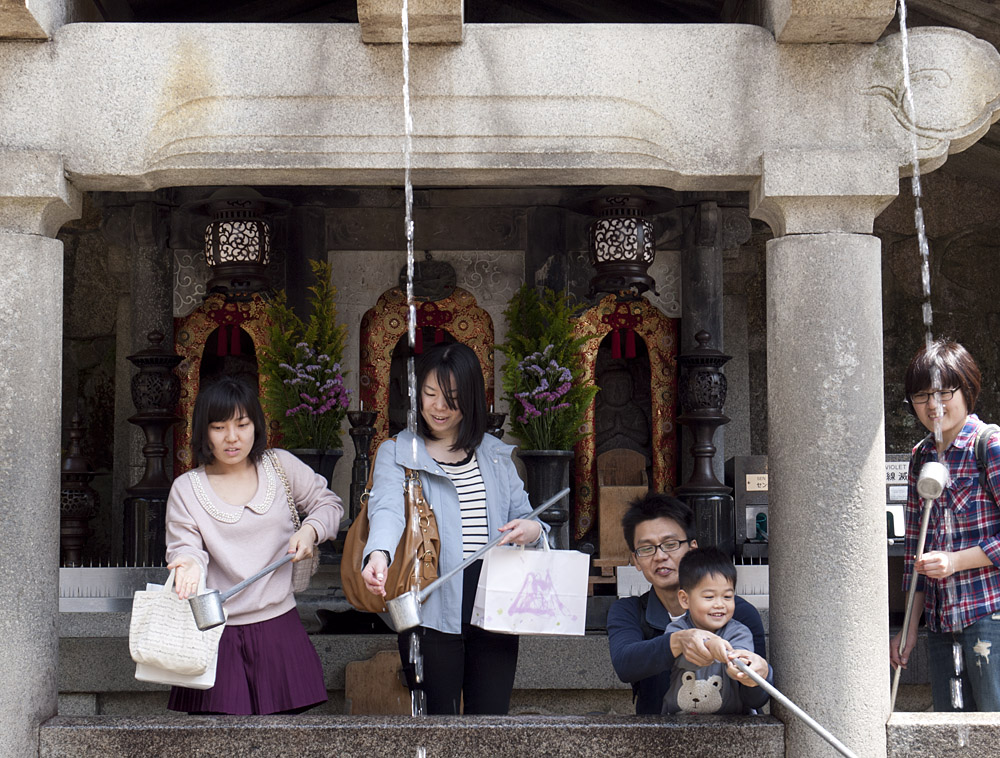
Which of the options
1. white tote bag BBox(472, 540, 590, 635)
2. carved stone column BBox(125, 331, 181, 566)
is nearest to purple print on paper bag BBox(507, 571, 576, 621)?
white tote bag BBox(472, 540, 590, 635)

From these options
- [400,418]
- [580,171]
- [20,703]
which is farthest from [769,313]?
[400,418]

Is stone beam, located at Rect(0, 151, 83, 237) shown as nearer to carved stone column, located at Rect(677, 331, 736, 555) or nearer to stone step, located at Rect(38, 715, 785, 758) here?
stone step, located at Rect(38, 715, 785, 758)

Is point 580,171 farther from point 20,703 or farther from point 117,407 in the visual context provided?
point 117,407

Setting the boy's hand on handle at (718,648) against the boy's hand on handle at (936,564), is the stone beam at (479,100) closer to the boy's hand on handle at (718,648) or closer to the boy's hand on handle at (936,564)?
the boy's hand on handle at (936,564)

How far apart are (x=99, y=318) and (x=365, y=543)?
15.1 feet

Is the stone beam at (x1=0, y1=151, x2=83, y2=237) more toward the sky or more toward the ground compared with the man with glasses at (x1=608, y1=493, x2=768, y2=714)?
more toward the sky

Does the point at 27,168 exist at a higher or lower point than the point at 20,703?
higher

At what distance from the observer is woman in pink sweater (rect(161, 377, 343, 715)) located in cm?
360

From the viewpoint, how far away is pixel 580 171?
3795 mm

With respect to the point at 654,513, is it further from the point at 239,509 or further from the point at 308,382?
the point at 308,382

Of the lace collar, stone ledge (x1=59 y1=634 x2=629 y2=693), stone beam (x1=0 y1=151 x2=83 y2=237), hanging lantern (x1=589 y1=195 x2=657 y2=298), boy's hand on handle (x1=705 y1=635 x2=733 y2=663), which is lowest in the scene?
stone ledge (x1=59 y1=634 x2=629 y2=693)

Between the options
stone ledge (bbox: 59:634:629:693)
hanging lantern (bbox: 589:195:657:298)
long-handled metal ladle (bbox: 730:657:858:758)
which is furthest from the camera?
hanging lantern (bbox: 589:195:657:298)

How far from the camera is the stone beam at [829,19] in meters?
3.63

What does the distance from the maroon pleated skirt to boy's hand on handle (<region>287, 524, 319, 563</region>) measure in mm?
265
